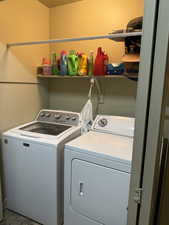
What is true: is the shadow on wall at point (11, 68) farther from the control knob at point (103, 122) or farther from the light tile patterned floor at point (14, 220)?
the light tile patterned floor at point (14, 220)

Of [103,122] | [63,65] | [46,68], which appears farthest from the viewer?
[46,68]

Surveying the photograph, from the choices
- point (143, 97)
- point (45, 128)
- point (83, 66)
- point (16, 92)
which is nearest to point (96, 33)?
point (83, 66)

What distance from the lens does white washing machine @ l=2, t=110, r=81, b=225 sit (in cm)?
157

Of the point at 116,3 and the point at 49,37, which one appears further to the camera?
the point at 49,37

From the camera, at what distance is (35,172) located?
5.43ft

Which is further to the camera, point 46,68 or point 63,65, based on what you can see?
point 46,68

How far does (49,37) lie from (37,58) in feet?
1.39

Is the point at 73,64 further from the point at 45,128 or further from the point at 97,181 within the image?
the point at 97,181

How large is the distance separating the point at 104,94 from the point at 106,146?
0.91 metres

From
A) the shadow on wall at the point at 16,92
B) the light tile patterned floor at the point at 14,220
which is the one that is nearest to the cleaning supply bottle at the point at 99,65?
the shadow on wall at the point at 16,92

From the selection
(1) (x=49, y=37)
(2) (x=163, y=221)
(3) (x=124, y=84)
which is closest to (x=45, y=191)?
(2) (x=163, y=221)

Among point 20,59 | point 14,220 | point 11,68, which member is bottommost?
point 14,220

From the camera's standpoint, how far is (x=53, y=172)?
5.12 feet

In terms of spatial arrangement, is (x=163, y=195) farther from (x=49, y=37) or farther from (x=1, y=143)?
(x=49, y=37)
